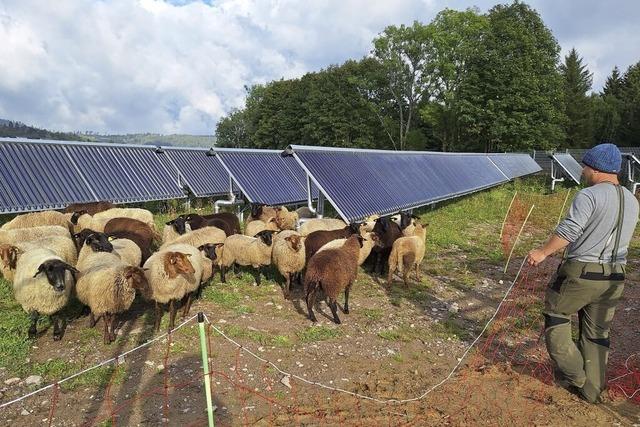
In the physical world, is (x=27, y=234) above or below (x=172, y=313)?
above

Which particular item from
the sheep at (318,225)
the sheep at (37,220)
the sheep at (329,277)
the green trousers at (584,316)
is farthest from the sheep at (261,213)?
the green trousers at (584,316)

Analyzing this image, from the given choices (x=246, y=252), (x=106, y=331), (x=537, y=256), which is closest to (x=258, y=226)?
(x=246, y=252)

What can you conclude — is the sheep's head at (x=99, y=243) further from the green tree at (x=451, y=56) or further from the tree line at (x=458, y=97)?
the green tree at (x=451, y=56)

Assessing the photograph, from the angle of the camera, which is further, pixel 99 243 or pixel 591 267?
pixel 99 243

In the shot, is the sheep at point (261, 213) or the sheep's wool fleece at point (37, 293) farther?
the sheep at point (261, 213)

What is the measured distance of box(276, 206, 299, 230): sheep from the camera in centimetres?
1211

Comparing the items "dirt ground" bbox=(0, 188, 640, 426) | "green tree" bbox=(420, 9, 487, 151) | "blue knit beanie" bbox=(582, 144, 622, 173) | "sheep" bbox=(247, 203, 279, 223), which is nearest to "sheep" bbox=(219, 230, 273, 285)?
"dirt ground" bbox=(0, 188, 640, 426)

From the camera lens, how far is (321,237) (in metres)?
9.70

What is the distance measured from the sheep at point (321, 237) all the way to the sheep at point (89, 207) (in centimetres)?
643

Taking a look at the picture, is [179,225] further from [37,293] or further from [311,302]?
[311,302]

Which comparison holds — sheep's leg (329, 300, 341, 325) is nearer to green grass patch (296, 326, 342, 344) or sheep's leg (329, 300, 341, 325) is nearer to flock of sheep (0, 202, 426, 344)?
flock of sheep (0, 202, 426, 344)

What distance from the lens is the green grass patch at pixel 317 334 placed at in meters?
6.77

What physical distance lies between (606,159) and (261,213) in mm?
9586

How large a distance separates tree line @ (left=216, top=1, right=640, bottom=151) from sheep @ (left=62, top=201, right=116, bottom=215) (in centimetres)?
3888
